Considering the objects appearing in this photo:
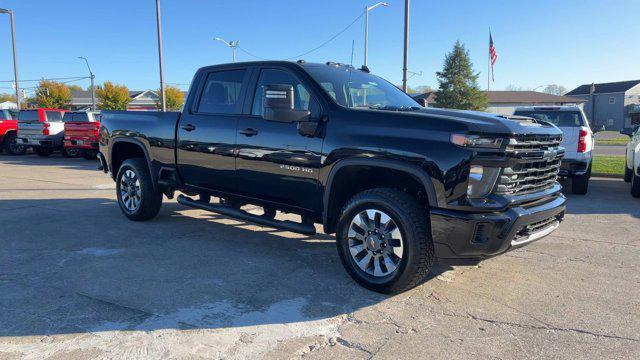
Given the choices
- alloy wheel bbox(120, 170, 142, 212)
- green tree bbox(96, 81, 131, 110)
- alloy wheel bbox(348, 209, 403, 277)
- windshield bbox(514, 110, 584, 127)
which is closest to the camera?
alloy wheel bbox(348, 209, 403, 277)

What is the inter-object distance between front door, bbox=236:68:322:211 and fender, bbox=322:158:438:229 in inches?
5.0

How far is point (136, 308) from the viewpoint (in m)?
3.68

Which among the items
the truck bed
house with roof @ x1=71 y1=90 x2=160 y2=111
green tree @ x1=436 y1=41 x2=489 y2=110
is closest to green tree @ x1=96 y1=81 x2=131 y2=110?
house with roof @ x1=71 y1=90 x2=160 y2=111

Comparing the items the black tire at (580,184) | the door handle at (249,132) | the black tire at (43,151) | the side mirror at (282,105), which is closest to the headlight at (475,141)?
the side mirror at (282,105)

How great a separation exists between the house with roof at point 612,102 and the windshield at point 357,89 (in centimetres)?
7117

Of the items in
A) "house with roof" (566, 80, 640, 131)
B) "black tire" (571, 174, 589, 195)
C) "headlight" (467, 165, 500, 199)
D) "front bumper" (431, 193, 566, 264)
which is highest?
"house with roof" (566, 80, 640, 131)

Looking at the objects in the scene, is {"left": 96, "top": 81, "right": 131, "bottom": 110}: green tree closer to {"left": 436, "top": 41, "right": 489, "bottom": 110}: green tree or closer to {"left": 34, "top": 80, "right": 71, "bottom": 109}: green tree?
{"left": 34, "top": 80, "right": 71, "bottom": 109}: green tree

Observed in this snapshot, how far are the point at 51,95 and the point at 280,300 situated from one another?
73545mm

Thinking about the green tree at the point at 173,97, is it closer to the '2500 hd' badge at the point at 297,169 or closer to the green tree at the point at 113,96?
the green tree at the point at 113,96

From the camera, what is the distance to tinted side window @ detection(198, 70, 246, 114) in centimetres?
527

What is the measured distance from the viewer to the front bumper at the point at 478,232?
353 centimetres

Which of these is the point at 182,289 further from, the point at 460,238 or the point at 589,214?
the point at 589,214

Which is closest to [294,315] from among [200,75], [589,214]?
[200,75]

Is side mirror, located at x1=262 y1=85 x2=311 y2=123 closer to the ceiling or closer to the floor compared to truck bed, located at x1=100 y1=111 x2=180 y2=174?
closer to the ceiling
